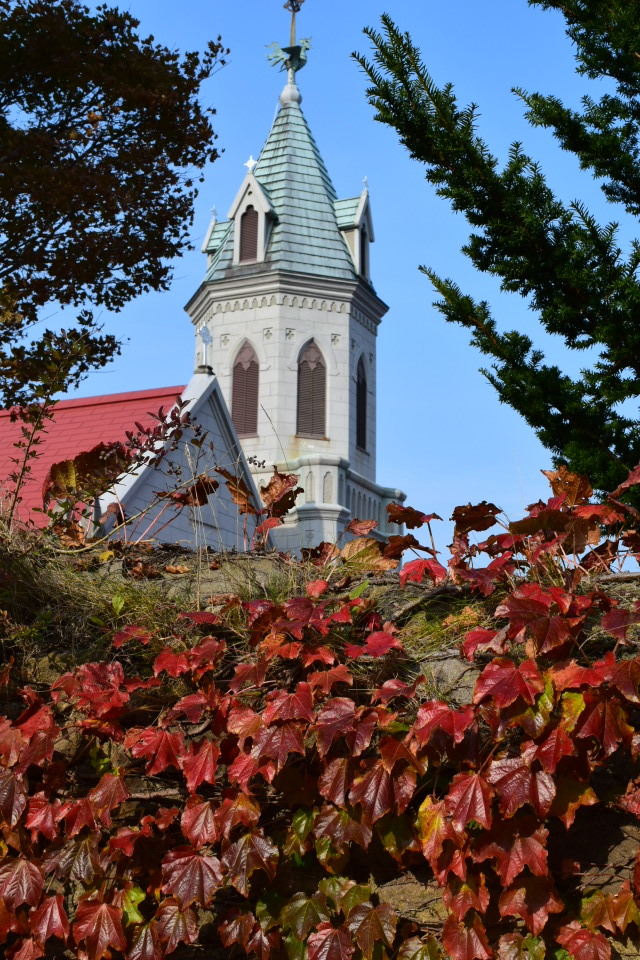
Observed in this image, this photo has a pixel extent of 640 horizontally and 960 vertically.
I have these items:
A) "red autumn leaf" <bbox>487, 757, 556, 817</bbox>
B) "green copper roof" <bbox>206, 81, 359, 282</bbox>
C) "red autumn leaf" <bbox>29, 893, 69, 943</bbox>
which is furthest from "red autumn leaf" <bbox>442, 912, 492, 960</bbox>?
"green copper roof" <bbox>206, 81, 359, 282</bbox>

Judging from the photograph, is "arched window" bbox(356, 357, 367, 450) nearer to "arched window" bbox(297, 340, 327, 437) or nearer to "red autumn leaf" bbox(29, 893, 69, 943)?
"arched window" bbox(297, 340, 327, 437)

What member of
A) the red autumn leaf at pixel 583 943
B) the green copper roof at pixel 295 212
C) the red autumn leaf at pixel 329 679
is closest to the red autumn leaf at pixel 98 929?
the red autumn leaf at pixel 329 679

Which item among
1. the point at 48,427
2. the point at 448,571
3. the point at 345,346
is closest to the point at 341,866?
the point at 448,571

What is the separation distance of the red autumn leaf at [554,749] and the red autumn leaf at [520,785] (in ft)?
0.14

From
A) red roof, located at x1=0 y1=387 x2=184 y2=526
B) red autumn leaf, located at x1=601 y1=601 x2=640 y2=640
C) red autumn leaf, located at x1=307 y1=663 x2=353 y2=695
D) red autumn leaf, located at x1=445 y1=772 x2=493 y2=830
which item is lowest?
red autumn leaf, located at x1=445 y1=772 x2=493 y2=830

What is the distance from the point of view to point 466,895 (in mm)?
2744

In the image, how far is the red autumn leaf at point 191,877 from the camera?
286 centimetres

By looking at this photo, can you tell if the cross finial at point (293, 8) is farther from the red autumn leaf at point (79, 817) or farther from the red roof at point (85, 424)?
the red autumn leaf at point (79, 817)

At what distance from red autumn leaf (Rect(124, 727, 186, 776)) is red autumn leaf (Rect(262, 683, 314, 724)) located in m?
0.35

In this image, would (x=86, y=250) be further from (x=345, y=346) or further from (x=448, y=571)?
(x=345, y=346)

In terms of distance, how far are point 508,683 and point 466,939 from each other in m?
0.76

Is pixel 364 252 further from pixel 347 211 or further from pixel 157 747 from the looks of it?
pixel 157 747

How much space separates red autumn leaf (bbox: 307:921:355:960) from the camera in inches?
110

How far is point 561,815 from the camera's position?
2.63 metres
